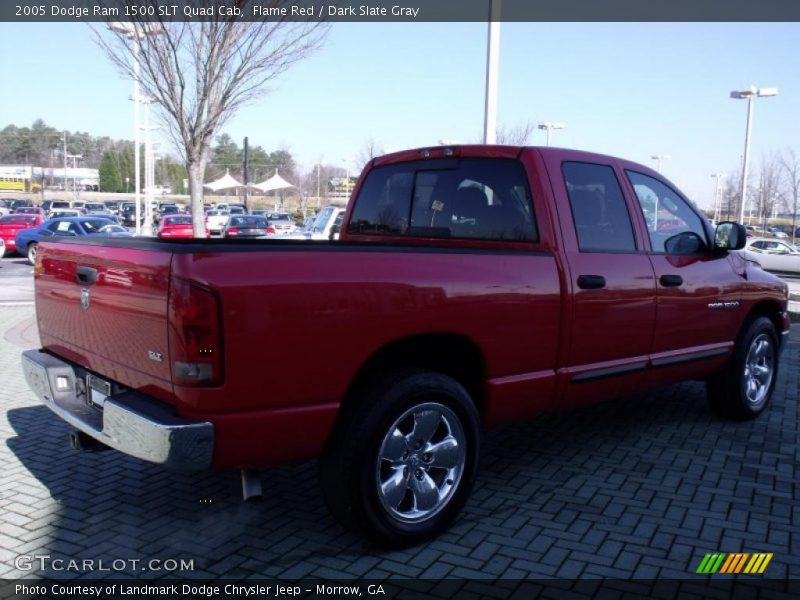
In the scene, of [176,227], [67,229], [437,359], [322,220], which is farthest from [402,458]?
[176,227]

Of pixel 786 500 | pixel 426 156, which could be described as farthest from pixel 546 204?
pixel 786 500

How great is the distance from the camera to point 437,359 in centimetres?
389

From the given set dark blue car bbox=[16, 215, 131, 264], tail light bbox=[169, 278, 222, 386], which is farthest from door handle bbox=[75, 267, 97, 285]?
dark blue car bbox=[16, 215, 131, 264]

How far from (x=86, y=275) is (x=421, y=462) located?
1882 mm

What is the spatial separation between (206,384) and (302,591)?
3.51 ft

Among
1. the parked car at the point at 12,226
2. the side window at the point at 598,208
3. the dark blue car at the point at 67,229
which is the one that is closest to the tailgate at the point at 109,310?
the side window at the point at 598,208

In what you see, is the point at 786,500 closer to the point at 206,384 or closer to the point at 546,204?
the point at 546,204

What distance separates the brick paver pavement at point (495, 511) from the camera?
11.5ft

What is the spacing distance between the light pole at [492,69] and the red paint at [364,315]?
17.1ft

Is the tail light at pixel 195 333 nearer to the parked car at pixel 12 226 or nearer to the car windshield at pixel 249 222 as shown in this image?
the car windshield at pixel 249 222

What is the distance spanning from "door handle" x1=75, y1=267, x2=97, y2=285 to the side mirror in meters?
4.35

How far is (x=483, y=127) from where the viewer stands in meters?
10.4

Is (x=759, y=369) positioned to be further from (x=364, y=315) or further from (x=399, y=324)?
(x=364, y=315)

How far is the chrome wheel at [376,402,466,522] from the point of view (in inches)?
138
